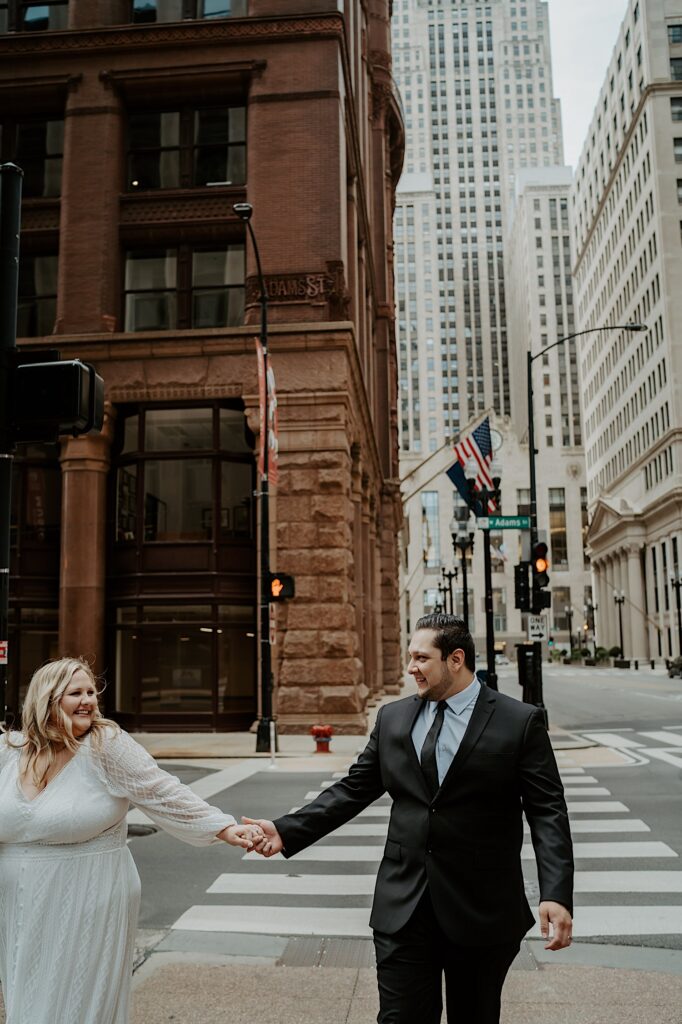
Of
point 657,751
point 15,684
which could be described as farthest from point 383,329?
point 657,751

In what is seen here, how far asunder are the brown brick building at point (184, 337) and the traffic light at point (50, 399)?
55.7 ft

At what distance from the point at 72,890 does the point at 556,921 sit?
5.82 feet

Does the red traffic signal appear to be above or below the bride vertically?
above

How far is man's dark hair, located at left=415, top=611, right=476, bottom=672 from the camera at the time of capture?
405cm

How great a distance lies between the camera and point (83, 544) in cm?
2462

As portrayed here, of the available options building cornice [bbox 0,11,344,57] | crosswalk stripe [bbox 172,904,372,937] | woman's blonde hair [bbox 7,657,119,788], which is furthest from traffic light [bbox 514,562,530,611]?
woman's blonde hair [bbox 7,657,119,788]

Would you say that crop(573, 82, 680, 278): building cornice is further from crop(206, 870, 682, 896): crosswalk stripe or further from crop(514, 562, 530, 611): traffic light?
crop(206, 870, 682, 896): crosswalk stripe

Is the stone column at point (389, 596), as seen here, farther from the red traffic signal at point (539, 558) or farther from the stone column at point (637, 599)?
the stone column at point (637, 599)

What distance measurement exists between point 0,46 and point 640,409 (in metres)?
89.9

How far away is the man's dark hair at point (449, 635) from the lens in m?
4.05

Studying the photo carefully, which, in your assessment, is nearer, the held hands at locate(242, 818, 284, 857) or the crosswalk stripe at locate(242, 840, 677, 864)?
the held hands at locate(242, 818, 284, 857)

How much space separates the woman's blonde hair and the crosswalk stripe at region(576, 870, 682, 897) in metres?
6.18

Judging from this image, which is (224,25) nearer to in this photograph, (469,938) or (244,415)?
(244,415)

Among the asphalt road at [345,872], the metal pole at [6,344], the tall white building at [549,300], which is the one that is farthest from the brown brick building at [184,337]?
the tall white building at [549,300]
